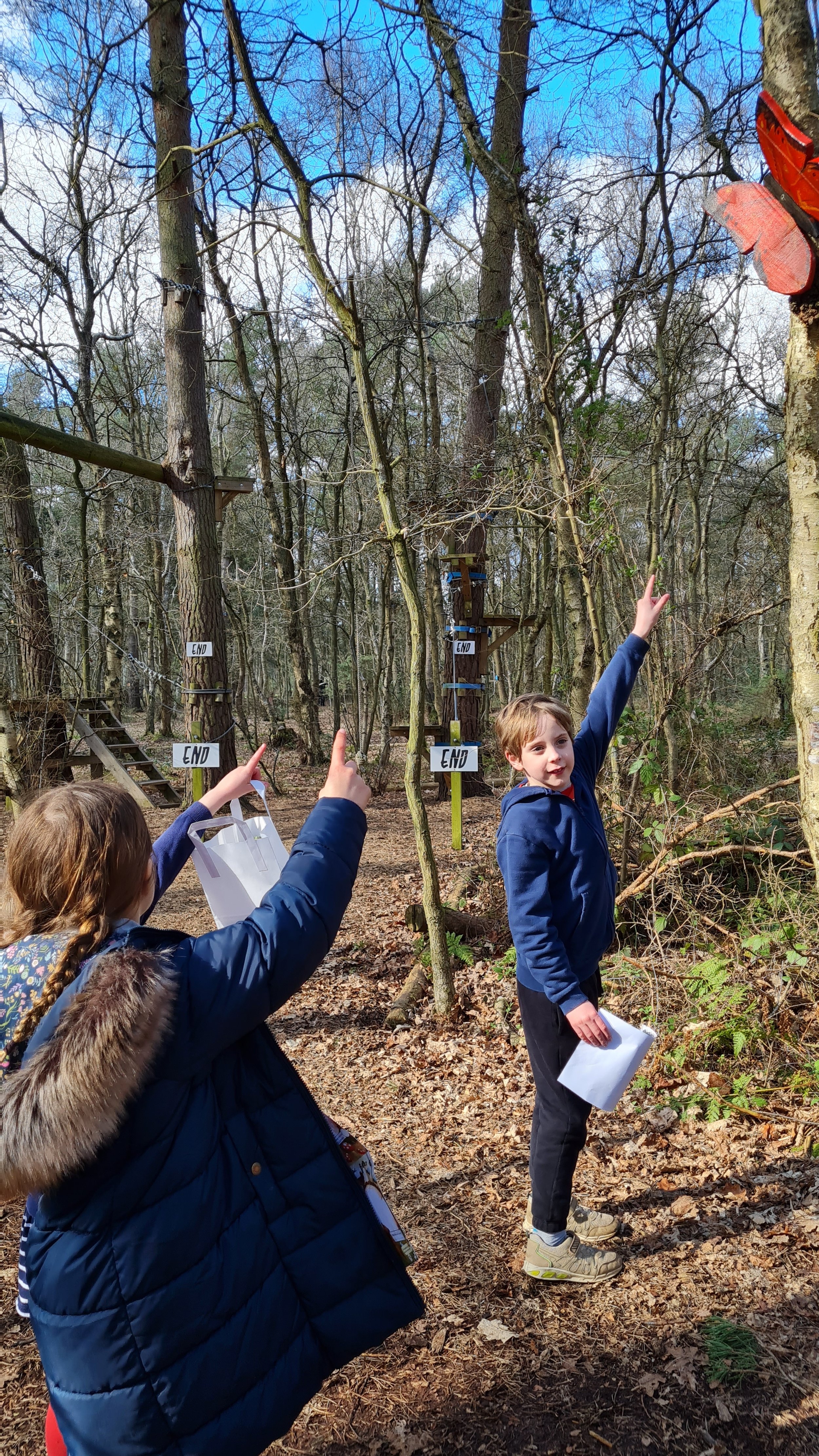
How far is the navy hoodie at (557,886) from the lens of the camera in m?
2.42

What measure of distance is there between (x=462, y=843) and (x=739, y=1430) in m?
6.09

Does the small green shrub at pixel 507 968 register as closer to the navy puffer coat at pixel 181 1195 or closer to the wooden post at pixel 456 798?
the wooden post at pixel 456 798

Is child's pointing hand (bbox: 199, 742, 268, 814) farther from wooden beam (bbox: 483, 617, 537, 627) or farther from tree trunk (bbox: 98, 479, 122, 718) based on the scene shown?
tree trunk (bbox: 98, 479, 122, 718)

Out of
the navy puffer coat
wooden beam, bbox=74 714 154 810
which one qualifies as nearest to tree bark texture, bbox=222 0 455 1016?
the navy puffer coat

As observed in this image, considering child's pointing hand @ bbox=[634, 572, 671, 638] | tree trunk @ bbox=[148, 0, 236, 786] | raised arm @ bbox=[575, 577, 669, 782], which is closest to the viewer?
raised arm @ bbox=[575, 577, 669, 782]

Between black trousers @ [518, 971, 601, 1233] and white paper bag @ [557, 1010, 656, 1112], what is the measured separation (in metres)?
0.18

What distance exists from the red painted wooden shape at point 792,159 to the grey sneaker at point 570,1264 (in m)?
3.40

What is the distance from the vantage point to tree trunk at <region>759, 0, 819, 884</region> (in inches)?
115

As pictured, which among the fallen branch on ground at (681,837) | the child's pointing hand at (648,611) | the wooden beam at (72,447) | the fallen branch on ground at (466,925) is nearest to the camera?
the child's pointing hand at (648,611)

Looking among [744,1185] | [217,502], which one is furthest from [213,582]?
[744,1185]

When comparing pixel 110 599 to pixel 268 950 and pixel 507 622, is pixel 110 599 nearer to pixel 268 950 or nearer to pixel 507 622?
pixel 507 622

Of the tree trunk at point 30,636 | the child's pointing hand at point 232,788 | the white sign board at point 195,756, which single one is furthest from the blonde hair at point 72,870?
the tree trunk at point 30,636

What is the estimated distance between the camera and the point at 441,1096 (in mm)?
4125

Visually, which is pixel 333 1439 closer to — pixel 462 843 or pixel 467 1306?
pixel 467 1306
